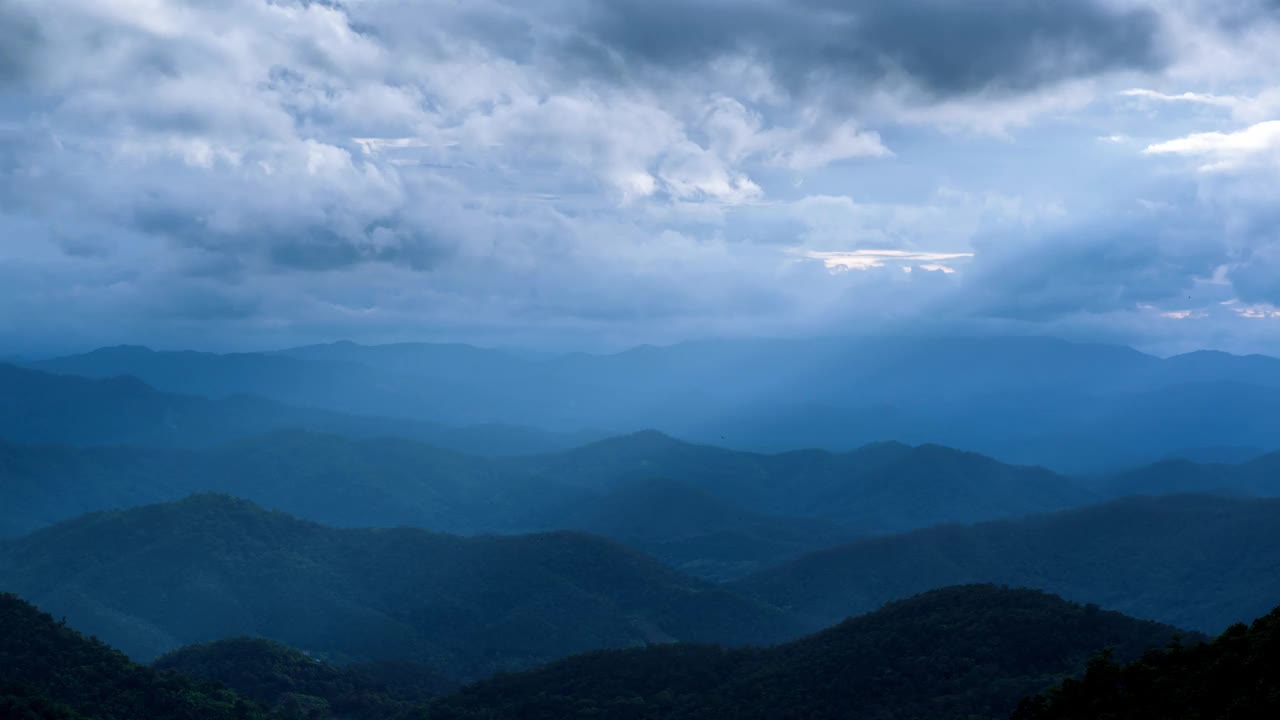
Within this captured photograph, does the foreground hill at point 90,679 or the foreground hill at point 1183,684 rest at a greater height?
the foreground hill at point 1183,684

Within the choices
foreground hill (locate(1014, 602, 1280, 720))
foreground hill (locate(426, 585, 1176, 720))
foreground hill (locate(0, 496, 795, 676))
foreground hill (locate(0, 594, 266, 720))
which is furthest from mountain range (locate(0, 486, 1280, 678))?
foreground hill (locate(1014, 602, 1280, 720))

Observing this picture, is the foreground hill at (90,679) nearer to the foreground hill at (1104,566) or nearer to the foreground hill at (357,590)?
the foreground hill at (357,590)

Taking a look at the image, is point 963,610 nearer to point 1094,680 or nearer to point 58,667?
point 1094,680

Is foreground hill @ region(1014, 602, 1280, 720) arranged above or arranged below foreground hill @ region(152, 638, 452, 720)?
above

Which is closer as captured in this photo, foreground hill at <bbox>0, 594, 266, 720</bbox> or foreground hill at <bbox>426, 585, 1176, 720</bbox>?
foreground hill at <bbox>426, 585, 1176, 720</bbox>

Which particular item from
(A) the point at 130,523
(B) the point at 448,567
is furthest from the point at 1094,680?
(A) the point at 130,523

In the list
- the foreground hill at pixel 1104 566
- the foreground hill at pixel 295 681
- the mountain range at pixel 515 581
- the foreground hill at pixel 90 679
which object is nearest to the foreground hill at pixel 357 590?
the mountain range at pixel 515 581

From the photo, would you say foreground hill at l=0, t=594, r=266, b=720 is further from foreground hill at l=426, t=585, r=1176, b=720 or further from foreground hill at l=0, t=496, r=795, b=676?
foreground hill at l=0, t=496, r=795, b=676
